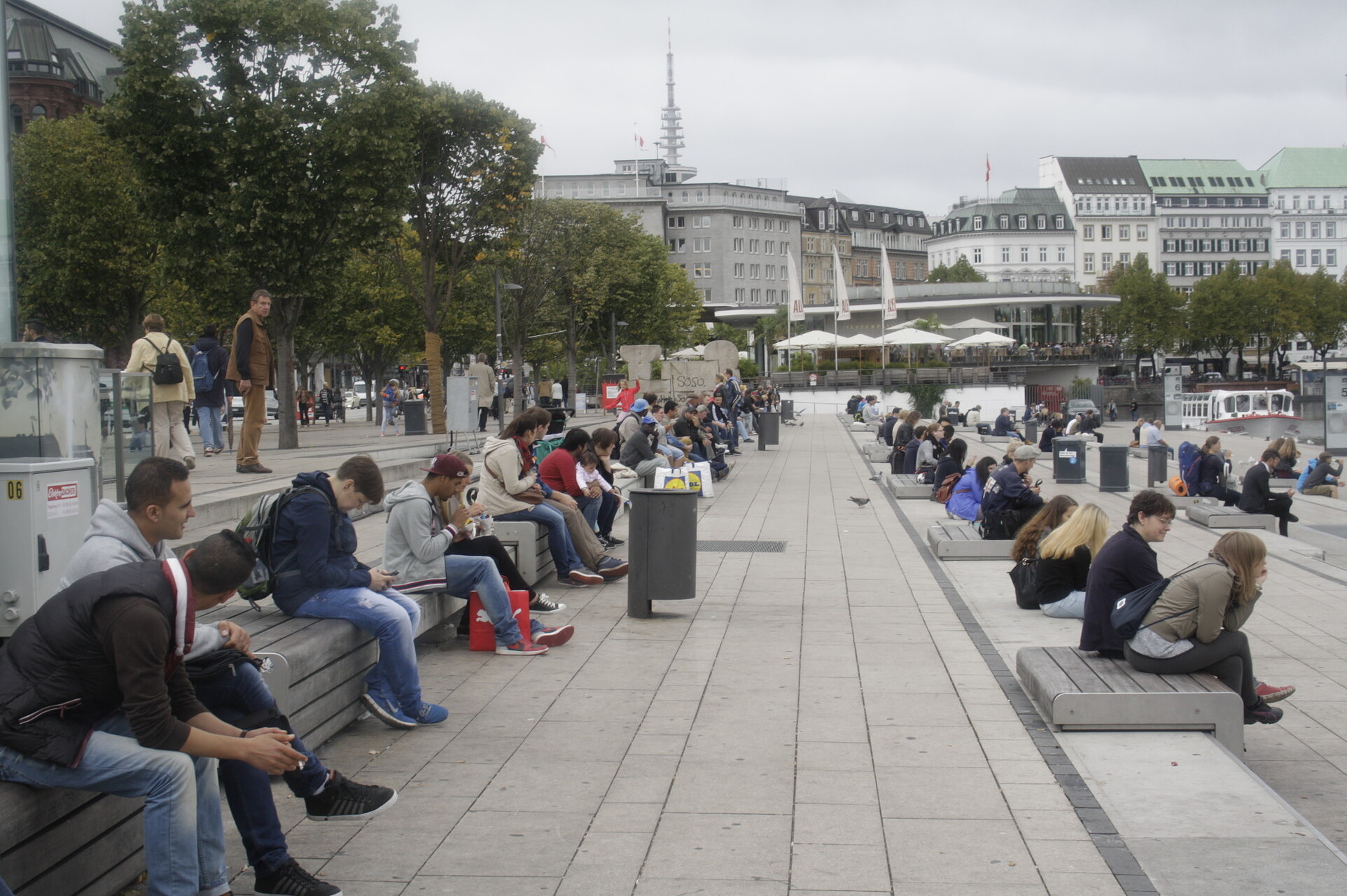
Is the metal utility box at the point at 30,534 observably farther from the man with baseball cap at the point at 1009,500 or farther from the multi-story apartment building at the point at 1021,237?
the multi-story apartment building at the point at 1021,237

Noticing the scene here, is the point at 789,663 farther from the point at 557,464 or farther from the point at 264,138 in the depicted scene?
the point at 264,138

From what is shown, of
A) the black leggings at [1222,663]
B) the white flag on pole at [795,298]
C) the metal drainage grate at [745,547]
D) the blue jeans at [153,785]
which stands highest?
the white flag on pole at [795,298]

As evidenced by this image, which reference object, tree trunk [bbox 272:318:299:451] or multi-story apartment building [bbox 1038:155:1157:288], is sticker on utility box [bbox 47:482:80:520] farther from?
multi-story apartment building [bbox 1038:155:1157:288]

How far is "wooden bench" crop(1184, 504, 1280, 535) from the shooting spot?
55.6 feet

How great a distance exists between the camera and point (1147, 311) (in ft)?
343

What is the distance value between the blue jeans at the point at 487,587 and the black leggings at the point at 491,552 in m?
0.23

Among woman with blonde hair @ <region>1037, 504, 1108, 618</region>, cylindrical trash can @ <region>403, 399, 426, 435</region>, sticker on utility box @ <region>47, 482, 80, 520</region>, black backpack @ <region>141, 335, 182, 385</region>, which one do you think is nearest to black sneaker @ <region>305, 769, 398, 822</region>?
sticker on utility box @ <region>47, 482, 80, 520</region>

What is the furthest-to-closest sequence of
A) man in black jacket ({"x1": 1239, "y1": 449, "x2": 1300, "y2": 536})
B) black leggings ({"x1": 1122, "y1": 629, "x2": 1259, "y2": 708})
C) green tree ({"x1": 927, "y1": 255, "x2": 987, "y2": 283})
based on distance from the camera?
1. green tree ({"x1": 927, "y1": 255, "x2": 987, "y2": 283})
2. man in black jacket ({"x1": 1239, "y1": 449, "x2": 1300, "y2": 536})
3. black leggings ({"x1": 1122, "y1": 629, "x2": 1259, "y2": 708})

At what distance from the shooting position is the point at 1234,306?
103312mm

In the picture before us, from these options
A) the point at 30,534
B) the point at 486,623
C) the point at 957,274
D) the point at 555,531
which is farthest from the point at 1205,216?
the point at 30,534

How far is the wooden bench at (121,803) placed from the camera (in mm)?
3621

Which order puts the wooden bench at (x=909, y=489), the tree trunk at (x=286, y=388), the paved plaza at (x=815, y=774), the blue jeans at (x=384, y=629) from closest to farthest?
the paved plaza at (x=815, y=774)
the blue jeans at (x=384, y=629)
the wooden bench at (x=909, y=489)
the tree trunk at (x=286, y=388)

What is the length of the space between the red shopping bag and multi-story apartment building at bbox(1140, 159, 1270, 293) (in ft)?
455

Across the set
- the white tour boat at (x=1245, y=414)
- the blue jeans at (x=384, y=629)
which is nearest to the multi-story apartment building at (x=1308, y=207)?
the white tour boat at (x=1245, y=414)
